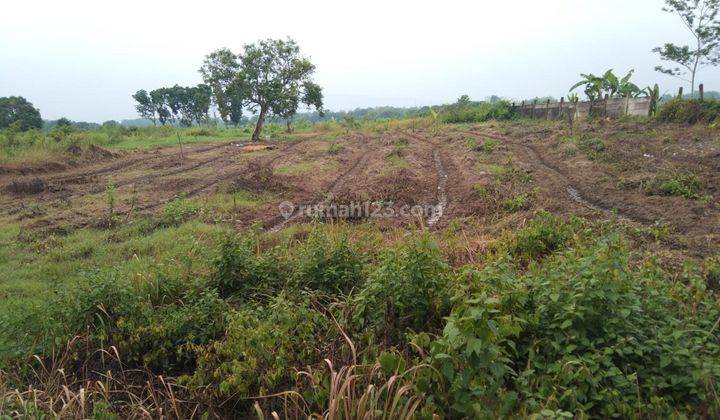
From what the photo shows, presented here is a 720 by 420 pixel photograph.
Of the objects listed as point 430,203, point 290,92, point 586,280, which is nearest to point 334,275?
point 586,280

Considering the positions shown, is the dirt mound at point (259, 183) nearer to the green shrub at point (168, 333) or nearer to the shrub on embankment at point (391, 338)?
the shrub on embankment at point (391, 338)

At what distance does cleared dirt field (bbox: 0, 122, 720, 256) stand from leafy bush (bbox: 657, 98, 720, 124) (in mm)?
809

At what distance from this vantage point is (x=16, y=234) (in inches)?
288

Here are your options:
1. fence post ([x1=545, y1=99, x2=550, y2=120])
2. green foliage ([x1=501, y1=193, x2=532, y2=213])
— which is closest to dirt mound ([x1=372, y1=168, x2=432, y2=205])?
green foliage ([x1=501, y1=193, x2=532, y2=213])

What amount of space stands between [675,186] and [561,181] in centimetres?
238

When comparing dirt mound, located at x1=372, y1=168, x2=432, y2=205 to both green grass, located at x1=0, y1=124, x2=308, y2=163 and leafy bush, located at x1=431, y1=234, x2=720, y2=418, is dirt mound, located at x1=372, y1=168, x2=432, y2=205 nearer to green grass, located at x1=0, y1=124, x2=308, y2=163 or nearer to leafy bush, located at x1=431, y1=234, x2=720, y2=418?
leafy bush, located at x1=431, y1=234, x2=720, y2=418

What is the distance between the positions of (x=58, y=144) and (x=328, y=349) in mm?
17182

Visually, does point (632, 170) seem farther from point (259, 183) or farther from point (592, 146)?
point (259, 183)

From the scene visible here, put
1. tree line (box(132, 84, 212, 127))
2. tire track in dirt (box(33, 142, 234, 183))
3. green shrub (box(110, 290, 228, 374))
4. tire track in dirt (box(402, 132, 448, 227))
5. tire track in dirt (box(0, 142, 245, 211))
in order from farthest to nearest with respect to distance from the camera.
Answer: tree line (box(132, 84, 212, 127))
tire track in dirt (box(33, 142, 234, 183))
tire track in dirt (box(0, 142, 245, 211))
tire track in dirt (box(402, 132, 448, 227))
green shrub (box(110, 290, 228, 374))

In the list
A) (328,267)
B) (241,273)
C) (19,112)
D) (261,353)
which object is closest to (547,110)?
(328,267)

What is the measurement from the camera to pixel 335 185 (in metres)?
11.2

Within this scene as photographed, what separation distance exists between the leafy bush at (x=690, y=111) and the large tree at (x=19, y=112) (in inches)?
1455

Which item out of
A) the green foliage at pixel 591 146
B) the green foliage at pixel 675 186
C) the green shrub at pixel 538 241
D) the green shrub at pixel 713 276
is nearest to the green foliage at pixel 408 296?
the green shrub at pixel 538 241

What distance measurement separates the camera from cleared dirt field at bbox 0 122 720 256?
7273 millimetres
